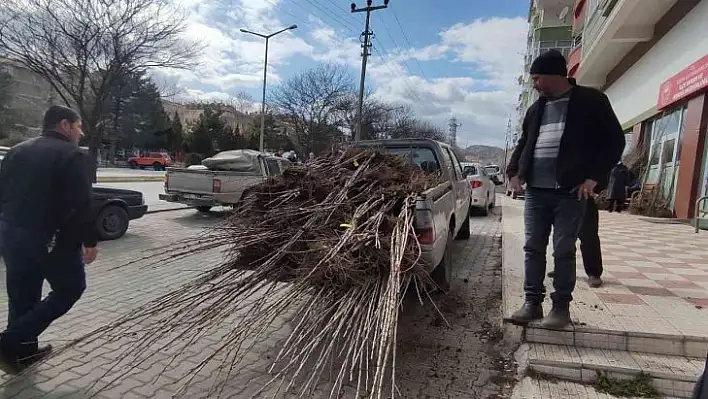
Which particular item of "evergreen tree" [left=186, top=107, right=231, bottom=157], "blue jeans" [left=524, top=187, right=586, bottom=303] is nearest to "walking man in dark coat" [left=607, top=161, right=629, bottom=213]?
"blue jeans" [left=524, top=187, right=586, bottom=303]

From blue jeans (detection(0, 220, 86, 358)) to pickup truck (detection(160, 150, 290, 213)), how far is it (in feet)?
20.5

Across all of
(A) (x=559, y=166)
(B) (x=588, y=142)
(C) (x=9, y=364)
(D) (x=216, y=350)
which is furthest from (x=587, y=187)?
(C) (x=9, y=364)

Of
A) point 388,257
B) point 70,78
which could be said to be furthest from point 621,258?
point 70,78

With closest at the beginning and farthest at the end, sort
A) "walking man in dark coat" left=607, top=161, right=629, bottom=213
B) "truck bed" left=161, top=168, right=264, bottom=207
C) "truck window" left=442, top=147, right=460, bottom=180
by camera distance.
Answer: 1. "truck window" left=442, top=147, right=460, bottom=180
2. "truck bed" left=161, top=168, right=264, bottom=207
3. "walking man in dark coat" left=607, top=161, right=629, bottom=213

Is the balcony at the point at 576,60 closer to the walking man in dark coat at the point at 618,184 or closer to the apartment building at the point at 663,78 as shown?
the apartment building at the point at 663,78

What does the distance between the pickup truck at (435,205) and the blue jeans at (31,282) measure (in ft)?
8.39

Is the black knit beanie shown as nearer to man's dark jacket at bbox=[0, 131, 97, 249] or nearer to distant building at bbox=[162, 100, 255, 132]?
man's dark jacket at bbox=[0, 131, 97, 249]

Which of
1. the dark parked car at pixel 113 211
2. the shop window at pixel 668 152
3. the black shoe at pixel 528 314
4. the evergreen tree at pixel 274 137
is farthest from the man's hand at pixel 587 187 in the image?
the evergreen tree at pixel 274 137

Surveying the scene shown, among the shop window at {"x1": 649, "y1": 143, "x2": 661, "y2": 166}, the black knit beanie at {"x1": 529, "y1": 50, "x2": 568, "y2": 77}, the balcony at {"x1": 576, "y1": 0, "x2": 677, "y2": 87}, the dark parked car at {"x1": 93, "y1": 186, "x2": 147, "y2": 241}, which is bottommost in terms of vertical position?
the dark parked car at {"x1": 93, "y1": 186, "x2": 147, "y2": 241}

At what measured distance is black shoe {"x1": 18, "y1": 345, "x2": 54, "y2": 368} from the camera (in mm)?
2838

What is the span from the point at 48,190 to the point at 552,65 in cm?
369

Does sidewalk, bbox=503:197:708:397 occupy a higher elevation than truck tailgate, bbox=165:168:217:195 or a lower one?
lower

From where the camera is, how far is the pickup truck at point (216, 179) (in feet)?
31.4

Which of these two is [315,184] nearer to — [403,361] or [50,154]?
[403,361]
